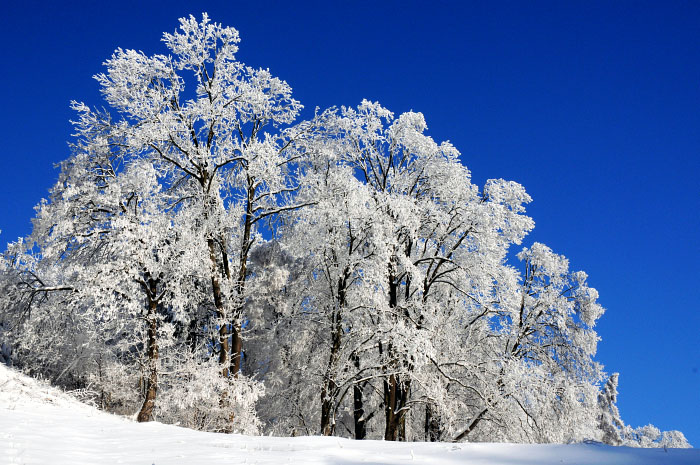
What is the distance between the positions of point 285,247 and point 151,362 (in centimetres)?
529

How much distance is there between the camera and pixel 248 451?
19.1 ft

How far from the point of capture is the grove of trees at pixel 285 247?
13.9 meters

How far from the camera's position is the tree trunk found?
14.0 m

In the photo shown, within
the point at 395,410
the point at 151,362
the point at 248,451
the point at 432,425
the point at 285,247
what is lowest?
the point at 248,451

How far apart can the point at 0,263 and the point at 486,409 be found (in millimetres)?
16403

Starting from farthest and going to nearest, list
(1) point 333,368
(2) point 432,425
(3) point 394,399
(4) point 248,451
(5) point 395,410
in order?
(2) point 432,425, (5) point 395,410, (3) point 394,399, (1) point 333,368, (4) point 248,451

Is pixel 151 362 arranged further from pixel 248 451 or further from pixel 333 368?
pixel 248 451

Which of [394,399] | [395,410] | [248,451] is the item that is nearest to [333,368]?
[394,399]

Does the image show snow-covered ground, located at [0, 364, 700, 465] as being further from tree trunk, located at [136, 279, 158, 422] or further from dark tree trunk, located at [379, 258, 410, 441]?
dark tree trunk, located at [379, 258, 410, 441]

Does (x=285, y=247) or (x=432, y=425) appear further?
(x=432, y=425)

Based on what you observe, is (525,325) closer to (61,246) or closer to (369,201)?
(369,201)

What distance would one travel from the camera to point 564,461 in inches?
189

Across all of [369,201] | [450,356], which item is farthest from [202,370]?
[450,356]

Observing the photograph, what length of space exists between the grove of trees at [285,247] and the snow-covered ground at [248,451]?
611 cm
